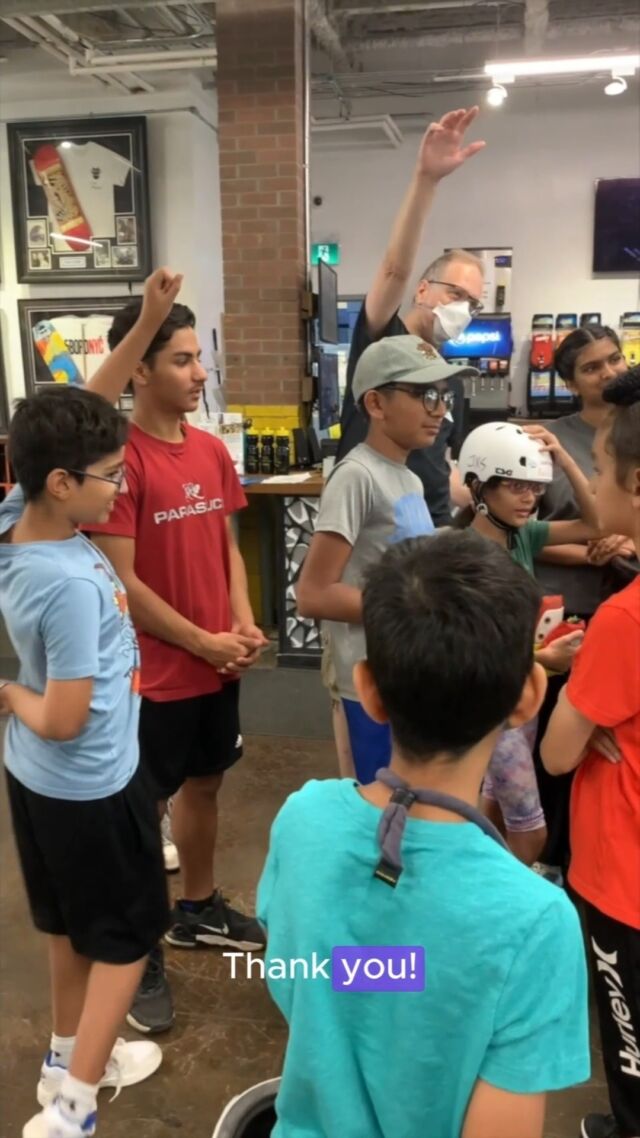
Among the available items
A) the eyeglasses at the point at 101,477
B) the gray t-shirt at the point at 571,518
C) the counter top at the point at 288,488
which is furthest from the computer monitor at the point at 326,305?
the eyeglasses at the point at 101,477

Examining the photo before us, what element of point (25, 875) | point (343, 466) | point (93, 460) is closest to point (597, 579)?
point (343, 466)

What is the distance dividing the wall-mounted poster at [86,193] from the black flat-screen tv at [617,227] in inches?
159

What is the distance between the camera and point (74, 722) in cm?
145

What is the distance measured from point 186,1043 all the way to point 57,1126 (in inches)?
18.1

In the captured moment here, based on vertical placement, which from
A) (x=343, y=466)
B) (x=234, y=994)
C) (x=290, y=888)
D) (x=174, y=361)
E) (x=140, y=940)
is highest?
(x=174, y=361)

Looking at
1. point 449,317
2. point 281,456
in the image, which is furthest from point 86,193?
point 449,317

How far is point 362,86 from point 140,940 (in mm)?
7869

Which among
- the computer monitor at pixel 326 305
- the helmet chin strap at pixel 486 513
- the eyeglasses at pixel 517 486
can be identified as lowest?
the helmet chin strap at pixel 486 513

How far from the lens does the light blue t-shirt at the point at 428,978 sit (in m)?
0.76

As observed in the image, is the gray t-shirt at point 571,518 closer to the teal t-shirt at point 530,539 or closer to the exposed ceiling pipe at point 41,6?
the teal t-shirt at point 530,539

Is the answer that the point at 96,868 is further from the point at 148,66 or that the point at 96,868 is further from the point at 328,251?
the point at 328,251

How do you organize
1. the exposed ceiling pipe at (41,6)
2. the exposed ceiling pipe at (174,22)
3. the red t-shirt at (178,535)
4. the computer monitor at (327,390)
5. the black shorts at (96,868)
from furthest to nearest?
the exposed ceiling pipe at (174,22) → the exposed ceiling pipe at (41,6) → the computer monitor at (327,390) → the red t-shirt at (178,535) → the black shorts at (96,868)

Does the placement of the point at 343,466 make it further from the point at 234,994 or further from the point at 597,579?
the point at 234,994

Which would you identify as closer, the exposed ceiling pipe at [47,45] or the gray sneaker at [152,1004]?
the gray sneaker at [152,1004]
